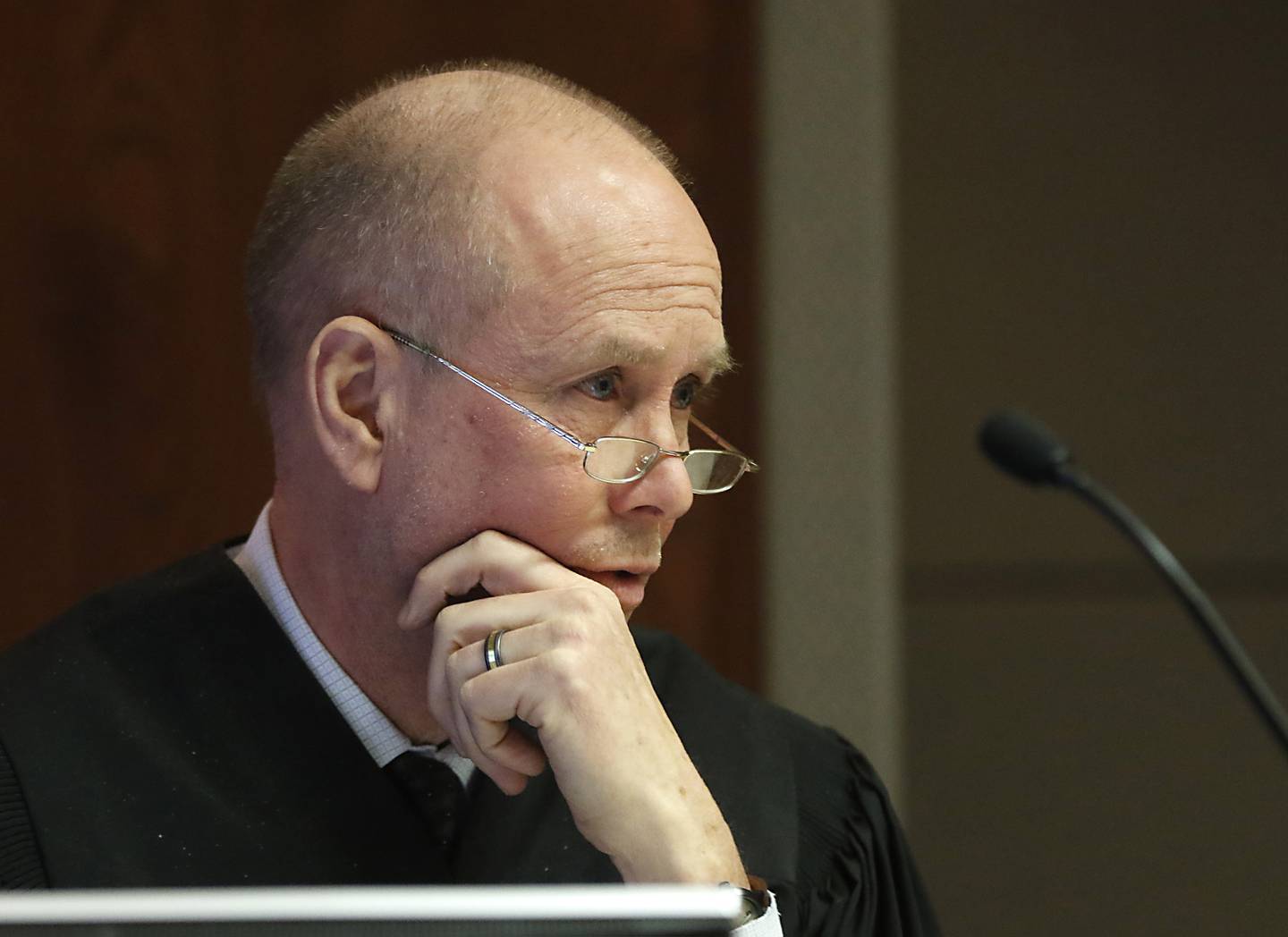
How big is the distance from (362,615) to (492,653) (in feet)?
0.71

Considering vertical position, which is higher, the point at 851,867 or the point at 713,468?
the point at 713,468

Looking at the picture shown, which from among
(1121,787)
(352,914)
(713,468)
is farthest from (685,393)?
(1121,787)

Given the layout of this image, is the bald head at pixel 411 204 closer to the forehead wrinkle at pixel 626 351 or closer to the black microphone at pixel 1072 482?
the forehead wrinkle at pixel 626 351

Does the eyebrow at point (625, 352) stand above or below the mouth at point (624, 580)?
above

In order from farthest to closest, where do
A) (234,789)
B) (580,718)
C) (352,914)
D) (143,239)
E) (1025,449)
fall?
(143,239), (1025,449), (234,789), (580,718), (352,914)

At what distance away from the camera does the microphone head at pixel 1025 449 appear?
5.20 ft

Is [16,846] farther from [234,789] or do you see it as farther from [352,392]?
[352,392]

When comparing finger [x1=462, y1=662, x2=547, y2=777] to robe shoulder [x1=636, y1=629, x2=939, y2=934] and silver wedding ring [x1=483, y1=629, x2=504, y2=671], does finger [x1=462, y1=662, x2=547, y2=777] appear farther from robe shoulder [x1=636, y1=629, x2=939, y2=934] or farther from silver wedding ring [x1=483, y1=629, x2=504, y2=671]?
robe shoulder [x1=636, y1=629, x2=939, y2=934]

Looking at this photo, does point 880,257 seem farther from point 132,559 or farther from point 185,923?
point 185,923

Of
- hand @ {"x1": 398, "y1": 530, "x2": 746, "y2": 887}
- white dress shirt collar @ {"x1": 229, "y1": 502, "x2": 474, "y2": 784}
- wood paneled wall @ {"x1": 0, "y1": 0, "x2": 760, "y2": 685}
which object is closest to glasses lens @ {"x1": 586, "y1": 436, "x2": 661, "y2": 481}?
hand @ {"x1": 398, "y1": 530, "x2": 746, "y2": 887}

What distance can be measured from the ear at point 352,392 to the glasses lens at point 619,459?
196 millimetres

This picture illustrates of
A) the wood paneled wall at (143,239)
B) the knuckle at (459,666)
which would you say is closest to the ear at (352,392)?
the knuckle at (459,666)

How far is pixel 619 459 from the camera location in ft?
4.66

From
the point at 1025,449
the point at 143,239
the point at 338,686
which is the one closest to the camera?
the point at 338,686
